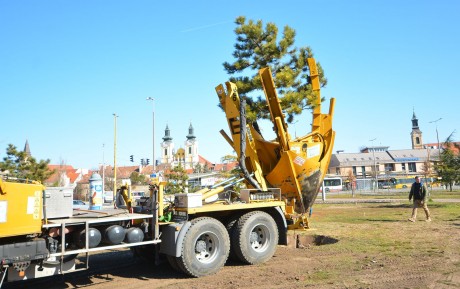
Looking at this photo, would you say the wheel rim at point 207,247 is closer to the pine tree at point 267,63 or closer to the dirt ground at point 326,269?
the dirt ground at point 326,269

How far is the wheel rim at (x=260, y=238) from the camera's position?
8.16 metres

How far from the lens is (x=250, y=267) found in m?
7.75

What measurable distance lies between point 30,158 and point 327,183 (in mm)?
49399

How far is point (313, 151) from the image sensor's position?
31.7ft

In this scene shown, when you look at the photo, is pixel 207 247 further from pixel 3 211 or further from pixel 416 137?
pixel 416 137

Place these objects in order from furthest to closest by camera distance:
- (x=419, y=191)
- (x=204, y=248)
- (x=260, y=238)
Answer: (x=419, y=191) → (x=260, y=238) → (x=204, y=248)

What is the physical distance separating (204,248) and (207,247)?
0.07m

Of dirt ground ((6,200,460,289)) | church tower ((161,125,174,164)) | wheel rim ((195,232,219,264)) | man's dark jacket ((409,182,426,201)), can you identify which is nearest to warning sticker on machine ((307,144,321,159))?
dirt ground ((6,200,460,289))

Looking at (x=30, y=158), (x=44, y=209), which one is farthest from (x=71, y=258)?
(x=30, y=158)

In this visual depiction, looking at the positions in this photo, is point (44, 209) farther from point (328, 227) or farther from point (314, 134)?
point (328, 227)

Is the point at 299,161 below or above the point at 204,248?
above

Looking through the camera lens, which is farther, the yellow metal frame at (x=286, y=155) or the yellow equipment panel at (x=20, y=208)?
the yellow metal frame at (x=286, y=155)

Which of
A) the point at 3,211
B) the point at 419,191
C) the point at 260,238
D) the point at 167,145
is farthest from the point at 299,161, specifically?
the point at 167,145

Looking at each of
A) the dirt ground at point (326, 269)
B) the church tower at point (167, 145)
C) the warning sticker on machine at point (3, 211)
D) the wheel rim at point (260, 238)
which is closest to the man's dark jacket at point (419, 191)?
the dirt ground at point (326, 269)
